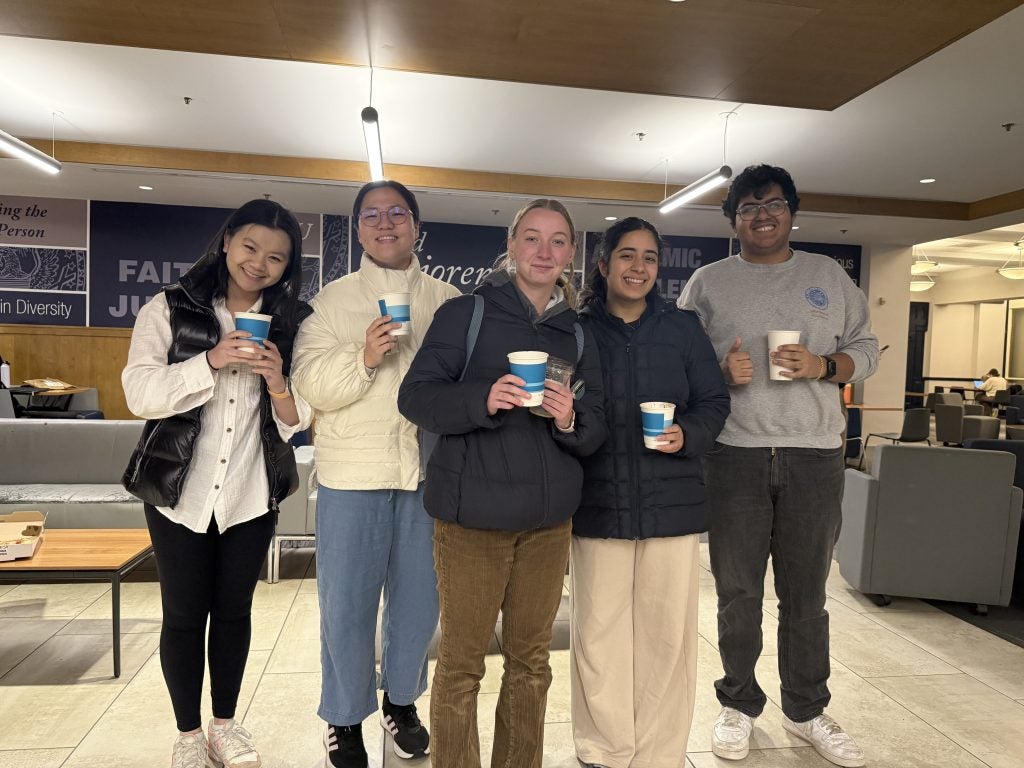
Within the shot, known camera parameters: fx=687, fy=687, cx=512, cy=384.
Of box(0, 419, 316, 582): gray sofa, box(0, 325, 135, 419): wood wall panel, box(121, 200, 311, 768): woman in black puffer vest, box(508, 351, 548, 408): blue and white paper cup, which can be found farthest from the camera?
box(0, 325, 135, 419): wood wall panel

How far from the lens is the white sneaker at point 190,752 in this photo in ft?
6.40

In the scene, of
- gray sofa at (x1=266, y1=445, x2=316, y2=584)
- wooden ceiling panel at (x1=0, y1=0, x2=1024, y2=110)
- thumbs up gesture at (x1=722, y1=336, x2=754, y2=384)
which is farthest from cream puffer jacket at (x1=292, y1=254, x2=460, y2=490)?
wooden ceiling panel at (x1=0, y1=0, x2=1024, y2=110)

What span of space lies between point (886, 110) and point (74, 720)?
646 cm

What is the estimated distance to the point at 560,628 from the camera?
3359 millimetres

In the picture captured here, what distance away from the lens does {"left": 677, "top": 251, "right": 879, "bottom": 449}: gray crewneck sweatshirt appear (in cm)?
222

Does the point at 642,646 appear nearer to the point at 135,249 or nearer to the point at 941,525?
the point at 941,525

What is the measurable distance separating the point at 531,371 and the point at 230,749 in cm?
151

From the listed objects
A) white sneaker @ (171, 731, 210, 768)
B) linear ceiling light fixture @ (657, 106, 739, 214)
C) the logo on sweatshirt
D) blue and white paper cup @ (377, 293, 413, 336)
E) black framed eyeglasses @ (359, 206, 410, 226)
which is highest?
linear ceiling light fixture @ (657, 106, 739, 214)

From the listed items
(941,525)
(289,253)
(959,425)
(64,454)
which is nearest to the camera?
(289,253)

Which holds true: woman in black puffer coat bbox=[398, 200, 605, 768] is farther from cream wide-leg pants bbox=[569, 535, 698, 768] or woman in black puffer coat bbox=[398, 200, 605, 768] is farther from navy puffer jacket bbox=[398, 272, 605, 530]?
cream wide-leg pants bbox=[569, 535, 698, 768]

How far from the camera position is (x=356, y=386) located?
6.18 feet

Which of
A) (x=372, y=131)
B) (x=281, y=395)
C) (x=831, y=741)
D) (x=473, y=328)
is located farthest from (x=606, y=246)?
(x=372, y=131)

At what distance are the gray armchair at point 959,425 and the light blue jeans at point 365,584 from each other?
8953mm

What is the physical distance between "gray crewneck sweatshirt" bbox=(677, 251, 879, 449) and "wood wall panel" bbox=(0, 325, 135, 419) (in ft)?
29.9
